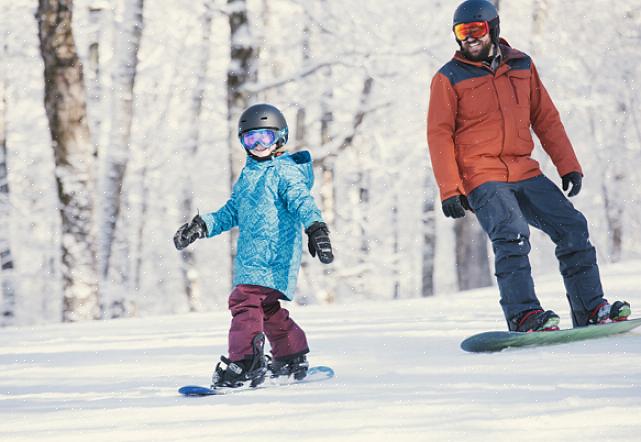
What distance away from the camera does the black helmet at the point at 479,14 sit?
202 inches

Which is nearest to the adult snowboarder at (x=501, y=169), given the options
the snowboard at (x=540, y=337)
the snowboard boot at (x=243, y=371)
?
the snowboard at (x=540, y=337)

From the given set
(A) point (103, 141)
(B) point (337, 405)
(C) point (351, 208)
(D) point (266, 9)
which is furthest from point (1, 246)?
(B) point (337, 405)

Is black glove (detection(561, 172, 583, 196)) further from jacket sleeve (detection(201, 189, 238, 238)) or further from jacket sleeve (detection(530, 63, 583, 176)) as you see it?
jacket sleeve (detection(201, 189, 238, 238))

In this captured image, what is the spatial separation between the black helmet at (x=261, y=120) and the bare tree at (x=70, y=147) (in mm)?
6573

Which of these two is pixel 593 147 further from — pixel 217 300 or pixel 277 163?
pixel 277 163

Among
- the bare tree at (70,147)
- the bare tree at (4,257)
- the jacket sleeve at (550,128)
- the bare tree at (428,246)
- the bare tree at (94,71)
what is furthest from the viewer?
the bare tree at (428,246)

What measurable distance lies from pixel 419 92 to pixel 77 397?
12.7 meters

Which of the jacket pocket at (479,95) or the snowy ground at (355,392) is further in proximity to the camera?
the jacket pocket at (479,95)

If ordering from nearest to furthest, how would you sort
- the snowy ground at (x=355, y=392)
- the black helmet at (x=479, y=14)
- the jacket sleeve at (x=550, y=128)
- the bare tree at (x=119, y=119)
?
the snowy ground at (x=355, y=392) → the black helmet at (x=479, y=14) → the jacket sleeve at (x=550, y=128) → the bare tree at (x=119, y=119)

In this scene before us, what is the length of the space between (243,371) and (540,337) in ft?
4.86

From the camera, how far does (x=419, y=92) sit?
1644cm

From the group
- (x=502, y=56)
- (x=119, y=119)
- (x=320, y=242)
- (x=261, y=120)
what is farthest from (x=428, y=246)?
(x=320, y=242)

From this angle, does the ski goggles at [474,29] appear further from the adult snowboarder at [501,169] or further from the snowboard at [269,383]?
the snowboard at [269,383]

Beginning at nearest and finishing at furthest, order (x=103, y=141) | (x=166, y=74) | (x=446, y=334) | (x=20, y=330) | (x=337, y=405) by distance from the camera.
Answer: (x=337, y=405) → (x=446, y=334) → (x=20, y=330) → (x=103, y=141) → (x=166, y=74)
